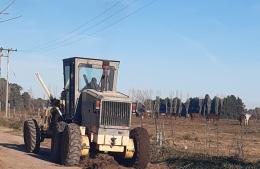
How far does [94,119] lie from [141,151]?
186cm

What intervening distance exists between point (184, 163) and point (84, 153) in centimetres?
355

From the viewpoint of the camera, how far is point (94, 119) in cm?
1883

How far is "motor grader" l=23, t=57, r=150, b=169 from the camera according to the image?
18328 mm

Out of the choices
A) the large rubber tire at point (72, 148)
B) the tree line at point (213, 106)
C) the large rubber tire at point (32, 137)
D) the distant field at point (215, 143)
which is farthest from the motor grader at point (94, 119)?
the tree line at point (213, 106)

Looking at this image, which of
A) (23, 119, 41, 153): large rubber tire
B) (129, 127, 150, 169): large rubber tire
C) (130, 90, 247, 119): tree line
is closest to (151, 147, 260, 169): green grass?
(129, 127, 150, 169): large rubber tire

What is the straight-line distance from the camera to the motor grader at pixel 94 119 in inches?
722

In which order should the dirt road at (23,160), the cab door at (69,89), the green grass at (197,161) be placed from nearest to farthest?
the dirt road at (23,160) → the green grass at (197,161) → the cab door at (69,89)

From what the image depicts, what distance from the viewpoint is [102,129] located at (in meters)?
18.4

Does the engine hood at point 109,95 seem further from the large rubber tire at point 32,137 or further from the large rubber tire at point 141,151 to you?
the large rubber tire at point 32,137

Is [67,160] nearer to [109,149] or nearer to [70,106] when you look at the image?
[109,149]

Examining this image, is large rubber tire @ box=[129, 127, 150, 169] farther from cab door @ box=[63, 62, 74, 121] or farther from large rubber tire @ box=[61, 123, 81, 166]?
cab door @ box=[63, 62, 74, 121]

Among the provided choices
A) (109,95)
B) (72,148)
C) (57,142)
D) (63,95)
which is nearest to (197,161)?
(109,95)

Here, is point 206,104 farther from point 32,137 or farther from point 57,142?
point 57,142

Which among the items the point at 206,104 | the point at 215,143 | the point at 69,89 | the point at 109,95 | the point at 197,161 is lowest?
the point at 215,143
